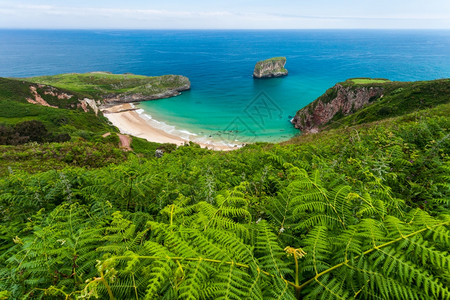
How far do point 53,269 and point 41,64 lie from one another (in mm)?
216730

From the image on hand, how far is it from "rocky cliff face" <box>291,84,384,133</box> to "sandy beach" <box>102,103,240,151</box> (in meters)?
23.1

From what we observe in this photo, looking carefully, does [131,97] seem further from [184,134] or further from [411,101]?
[411,101]

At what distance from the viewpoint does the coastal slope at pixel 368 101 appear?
29719 mm

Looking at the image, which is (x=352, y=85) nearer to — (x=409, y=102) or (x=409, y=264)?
(x=409, y=102)

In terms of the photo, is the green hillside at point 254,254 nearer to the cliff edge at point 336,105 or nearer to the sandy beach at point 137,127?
the sandy beach at point 137,127

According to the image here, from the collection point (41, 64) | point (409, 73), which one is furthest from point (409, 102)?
point (41, 64)

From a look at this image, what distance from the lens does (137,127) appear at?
188 ft

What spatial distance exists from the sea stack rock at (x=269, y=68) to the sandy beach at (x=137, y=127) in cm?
7435

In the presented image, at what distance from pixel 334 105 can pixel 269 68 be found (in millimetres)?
77917

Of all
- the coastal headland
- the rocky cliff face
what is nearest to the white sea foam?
the coastal headland

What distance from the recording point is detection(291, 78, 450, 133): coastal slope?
2972 cm

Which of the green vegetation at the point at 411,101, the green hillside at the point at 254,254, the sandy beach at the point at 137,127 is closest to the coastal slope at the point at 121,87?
the sandy beach at the point at 137,127

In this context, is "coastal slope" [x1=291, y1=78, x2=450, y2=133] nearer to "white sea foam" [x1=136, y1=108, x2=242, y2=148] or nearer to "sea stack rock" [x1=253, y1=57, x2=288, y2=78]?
"white sea foam" [x1=136, y1=108, x2=242, y2=148]

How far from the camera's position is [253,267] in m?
1.82
